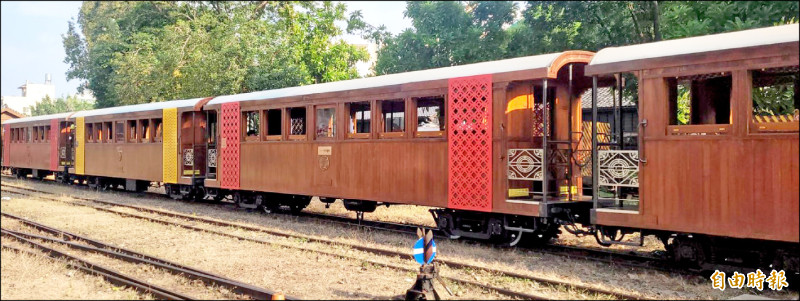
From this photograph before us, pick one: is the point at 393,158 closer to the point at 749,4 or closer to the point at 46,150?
the point at 749,4

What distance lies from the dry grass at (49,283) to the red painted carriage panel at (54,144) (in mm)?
18059

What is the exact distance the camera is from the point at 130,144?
19.6m

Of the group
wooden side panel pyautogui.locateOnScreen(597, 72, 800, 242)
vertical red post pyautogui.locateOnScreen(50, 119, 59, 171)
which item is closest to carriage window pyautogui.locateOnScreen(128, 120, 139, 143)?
vertical red post pyautogui.locateOnScreen(50, 119, 59, 171)

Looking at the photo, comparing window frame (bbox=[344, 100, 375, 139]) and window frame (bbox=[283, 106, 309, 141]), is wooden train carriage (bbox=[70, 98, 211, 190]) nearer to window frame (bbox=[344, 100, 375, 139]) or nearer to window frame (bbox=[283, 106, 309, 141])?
window frame (bbox=[283, 106, 309, 141])

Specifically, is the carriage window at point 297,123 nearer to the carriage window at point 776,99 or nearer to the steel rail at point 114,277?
the steel rail at point 114,277

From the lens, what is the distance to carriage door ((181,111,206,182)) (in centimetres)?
1702

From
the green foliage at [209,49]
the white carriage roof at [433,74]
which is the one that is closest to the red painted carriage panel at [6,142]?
the green foliage at [209,49]

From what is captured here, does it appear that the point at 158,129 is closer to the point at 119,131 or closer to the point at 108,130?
the point at 119,131

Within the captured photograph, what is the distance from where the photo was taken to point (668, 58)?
7.46m

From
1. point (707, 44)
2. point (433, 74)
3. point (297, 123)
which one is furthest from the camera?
point (297, 123)

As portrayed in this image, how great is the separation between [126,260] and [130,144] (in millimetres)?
11707

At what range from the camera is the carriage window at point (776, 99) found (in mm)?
6719

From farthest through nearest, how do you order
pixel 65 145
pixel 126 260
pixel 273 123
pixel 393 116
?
pixel 65 145
pixel 273 123
pixel 393 116
pixel 126 260

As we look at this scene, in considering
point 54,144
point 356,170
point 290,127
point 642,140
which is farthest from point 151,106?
point 642,140
